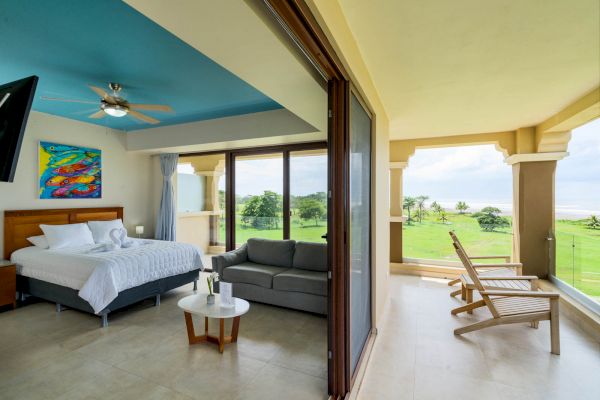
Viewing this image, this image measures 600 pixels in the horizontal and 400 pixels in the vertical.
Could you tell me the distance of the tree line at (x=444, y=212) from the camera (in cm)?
479

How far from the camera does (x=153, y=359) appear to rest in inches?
94.1

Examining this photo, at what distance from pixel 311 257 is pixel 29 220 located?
408cm

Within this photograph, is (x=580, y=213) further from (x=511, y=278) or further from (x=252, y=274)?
(x=252, y=274)

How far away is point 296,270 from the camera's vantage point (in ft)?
12.3

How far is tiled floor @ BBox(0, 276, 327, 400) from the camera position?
2.02 metres

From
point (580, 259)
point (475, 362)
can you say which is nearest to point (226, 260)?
point (475, 362)

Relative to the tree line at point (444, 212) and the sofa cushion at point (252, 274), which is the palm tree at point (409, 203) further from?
the sofa cushion at point (252, 274)

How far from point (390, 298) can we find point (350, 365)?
210 cm

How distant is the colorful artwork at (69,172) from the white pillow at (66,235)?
2.07ft

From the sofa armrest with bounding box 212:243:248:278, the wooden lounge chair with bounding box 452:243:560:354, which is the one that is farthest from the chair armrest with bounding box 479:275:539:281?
the sofa armrest with bounding box 212:243:248:278

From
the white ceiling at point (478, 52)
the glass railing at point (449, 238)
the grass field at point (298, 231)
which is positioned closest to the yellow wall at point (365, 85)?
the white ceiling at point (478, 52)

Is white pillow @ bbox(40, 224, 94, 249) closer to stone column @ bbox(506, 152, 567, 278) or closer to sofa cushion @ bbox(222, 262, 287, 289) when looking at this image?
sofa cushion @ bbox(222, 262, 287, 289)

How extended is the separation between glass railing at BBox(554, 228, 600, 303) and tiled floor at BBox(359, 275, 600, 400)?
0.58 metres

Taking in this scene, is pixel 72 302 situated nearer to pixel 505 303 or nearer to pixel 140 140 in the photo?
pixel 140 140
